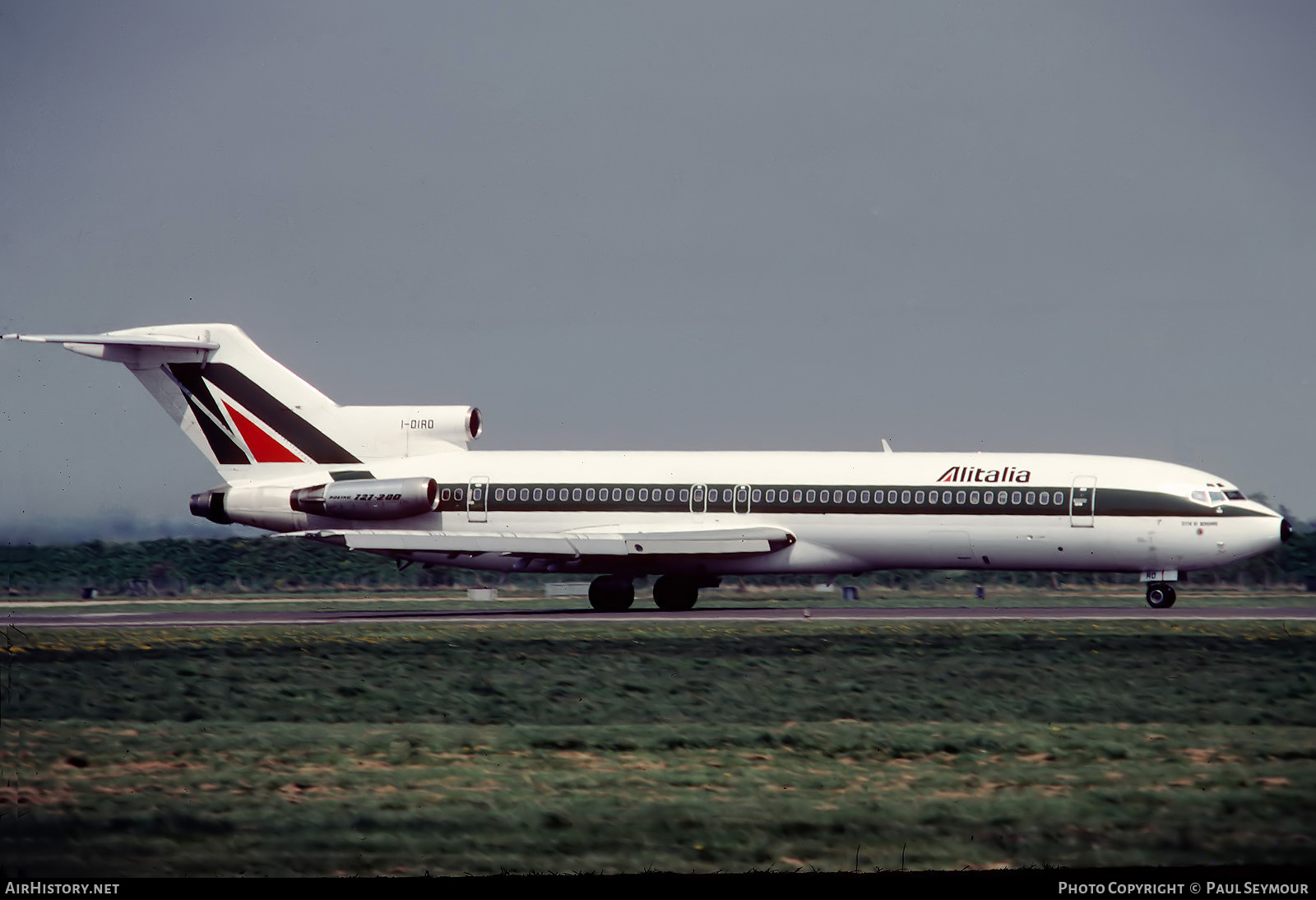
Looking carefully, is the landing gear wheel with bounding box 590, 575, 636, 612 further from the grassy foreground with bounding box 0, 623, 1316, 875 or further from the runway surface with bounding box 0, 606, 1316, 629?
the grassy foreground with bounding box 0, 623, 1316, 875

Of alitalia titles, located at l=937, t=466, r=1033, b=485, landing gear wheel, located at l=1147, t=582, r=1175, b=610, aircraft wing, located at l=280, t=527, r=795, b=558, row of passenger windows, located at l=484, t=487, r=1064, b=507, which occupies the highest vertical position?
alitalia titles, located at l=937, t=466, r=1033, b=485

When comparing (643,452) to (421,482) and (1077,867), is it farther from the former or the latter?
(1077,867)

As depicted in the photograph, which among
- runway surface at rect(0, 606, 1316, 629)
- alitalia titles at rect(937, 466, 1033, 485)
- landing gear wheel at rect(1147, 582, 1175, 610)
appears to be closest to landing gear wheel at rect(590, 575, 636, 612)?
runway surface at rect(0, 606, 1316, 629)

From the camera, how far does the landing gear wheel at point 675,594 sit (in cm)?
4691

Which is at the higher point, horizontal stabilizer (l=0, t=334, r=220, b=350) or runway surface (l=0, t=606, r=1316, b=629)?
horizontal stabilizer (l=0, t=334, r=220, b=350)

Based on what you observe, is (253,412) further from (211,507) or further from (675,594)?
(675,594)

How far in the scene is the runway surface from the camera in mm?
38000

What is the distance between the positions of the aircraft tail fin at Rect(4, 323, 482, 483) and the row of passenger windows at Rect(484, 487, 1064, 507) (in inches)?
141

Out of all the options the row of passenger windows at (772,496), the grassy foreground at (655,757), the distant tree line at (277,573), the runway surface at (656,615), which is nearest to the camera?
the grassy foreground at (655,757)

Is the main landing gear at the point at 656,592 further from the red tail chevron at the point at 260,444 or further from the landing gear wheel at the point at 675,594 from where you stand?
the red tail chevron at the point at 260,444

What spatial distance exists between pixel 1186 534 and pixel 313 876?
34367 mm

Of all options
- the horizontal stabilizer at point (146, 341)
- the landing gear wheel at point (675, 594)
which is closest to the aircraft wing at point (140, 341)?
the horizontal stabilizer at point (146, 341)

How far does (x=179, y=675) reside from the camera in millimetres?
25031

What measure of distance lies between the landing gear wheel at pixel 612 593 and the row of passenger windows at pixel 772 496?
2.50 metres
